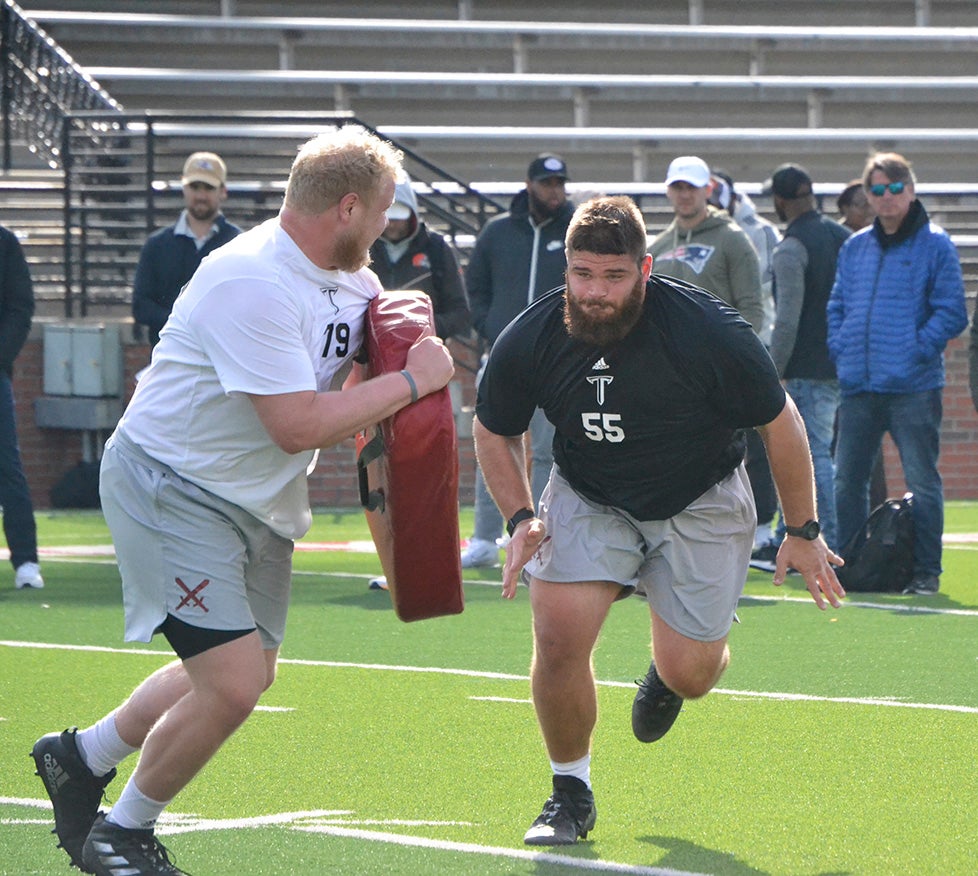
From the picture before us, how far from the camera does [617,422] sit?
16.1 ft

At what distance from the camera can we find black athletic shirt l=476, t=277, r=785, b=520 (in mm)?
4801

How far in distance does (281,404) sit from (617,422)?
4.06 ft

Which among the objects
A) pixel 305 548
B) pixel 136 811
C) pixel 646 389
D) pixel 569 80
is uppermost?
pixel 569 80

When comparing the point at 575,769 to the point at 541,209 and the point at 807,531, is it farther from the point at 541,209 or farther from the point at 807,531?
the point at 541,209

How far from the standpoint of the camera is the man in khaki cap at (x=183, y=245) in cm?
1042

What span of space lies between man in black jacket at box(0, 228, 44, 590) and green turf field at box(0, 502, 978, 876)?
0.72 metres

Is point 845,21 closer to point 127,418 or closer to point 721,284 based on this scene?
point 721,284

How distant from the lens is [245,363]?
395 cm

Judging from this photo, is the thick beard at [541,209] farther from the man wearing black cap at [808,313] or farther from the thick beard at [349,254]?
the thick beard at [349,254]

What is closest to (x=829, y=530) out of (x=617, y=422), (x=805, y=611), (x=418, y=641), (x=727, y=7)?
(x=805, y=611)

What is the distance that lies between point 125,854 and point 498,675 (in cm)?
306

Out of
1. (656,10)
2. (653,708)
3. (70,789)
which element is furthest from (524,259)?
(656,10)

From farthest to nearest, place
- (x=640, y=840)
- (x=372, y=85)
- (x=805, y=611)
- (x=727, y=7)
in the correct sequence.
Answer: (x=727, y=7)
(x=372, y=85)
(x=805, y=611)
(x=640, y=840)

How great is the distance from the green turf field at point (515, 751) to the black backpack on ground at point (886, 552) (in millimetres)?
431
